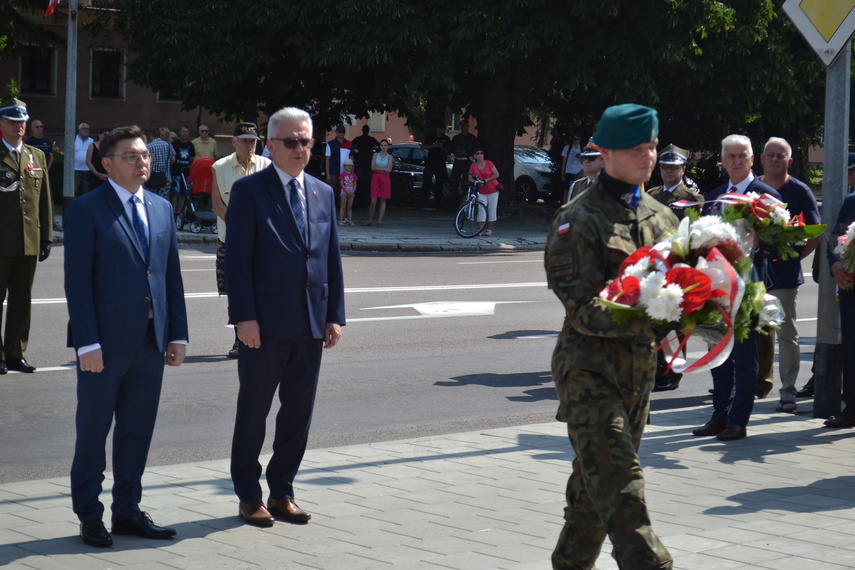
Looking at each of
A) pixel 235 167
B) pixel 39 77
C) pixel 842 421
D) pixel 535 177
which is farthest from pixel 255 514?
pixel 39 77

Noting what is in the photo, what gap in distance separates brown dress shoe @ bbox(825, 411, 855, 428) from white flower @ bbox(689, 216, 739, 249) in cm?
489

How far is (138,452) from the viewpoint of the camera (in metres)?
5.90

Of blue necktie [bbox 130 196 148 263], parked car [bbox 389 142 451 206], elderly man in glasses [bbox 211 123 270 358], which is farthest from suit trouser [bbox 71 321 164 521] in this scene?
parked car [bbox 389 142 451 206]

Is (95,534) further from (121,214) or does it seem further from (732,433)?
(732,433)

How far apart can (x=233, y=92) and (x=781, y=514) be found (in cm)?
2495

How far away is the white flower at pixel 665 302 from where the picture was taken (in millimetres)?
4031

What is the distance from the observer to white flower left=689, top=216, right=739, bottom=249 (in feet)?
13.9

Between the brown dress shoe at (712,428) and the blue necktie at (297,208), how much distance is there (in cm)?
370

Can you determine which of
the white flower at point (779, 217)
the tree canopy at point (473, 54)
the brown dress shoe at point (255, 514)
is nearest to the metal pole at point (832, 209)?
the white flower at point (779, 217)

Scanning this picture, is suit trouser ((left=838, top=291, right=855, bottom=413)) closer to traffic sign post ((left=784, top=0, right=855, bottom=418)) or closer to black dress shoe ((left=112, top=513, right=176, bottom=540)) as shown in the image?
traffic sign post ((left=784, top=0, right=855, bottom=418))

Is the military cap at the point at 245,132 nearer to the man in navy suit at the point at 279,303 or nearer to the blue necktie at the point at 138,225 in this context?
the man in navy suit at the point at 279,303

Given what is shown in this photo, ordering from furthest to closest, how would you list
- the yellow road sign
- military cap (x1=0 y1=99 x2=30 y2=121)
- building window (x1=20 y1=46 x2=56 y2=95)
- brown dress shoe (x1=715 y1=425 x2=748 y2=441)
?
building window (x1=20 y1=46 x2=56 y2=95) → military cap (x1=0 y1=99 x2=30 y2=121) → the yellow road sign → brown dress shoe (x1=715 y1=425 x2=748 y2=441)

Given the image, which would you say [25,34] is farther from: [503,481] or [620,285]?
[620,285]

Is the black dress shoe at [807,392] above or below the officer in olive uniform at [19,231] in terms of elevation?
below
